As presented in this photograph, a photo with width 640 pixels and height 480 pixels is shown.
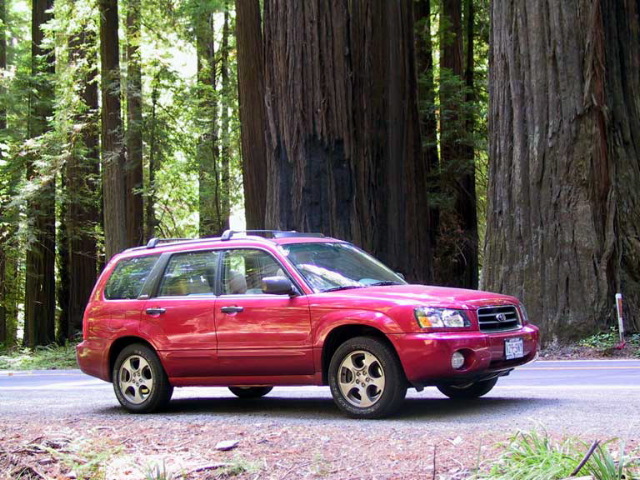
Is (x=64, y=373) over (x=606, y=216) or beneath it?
beneath

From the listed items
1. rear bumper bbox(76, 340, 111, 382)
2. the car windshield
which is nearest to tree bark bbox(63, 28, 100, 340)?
rear bumper bbox(76, 340, 111, 382)

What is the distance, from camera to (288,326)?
8.45m

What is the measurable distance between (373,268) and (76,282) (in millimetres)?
24387

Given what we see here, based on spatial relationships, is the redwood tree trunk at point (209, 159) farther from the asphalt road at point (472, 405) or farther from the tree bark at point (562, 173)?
the asphalt road at point (472, 405)

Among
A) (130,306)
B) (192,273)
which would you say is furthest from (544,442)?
(130,306)

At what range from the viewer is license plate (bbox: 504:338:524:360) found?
8039 mm

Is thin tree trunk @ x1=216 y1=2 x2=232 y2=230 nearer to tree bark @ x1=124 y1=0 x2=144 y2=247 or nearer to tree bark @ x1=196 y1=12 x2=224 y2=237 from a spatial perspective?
tree bark @ x1=196 y1=12 x2=224 y2=237

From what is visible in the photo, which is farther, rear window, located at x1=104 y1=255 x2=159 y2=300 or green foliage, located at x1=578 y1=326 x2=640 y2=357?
green foliage, located at x1=578 y1=326 x2=640 y2=357

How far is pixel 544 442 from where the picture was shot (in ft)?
17.5

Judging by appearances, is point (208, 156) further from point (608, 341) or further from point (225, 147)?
point (608, 341)

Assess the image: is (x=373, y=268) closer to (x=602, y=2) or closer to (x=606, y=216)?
(x=606, y=216)

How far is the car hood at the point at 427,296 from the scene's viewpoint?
780 cm

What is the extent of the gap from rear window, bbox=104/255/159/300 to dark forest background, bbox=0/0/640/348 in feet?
24.2

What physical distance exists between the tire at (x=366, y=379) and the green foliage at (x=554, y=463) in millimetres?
2262
